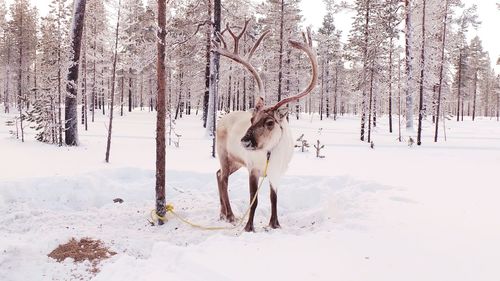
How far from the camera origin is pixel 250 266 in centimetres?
468

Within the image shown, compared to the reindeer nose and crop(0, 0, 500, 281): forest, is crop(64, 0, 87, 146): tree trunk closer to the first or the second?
crop(0, 0, 500, 281): forest

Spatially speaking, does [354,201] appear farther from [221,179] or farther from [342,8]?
[342,8]

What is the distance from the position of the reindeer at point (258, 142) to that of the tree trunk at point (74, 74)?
34.8 feet

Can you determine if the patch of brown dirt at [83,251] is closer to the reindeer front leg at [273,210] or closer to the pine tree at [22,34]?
the reindeer front leg at [273,210]

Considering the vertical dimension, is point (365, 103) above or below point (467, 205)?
above

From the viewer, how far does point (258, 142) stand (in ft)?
21.7

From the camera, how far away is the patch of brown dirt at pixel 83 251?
6363 millimetres

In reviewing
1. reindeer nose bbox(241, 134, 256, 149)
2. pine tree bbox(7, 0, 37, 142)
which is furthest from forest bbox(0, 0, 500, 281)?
pine tree bbox(7, 0, 37, 142)

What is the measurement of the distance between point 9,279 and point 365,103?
77.4 feet

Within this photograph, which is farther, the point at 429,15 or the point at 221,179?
the point at 429,15

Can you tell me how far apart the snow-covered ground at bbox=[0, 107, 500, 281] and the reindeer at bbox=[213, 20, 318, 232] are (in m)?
0.80

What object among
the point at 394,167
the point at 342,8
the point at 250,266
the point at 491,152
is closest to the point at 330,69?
the point at 342,8

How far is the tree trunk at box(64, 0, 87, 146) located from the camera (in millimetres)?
16109

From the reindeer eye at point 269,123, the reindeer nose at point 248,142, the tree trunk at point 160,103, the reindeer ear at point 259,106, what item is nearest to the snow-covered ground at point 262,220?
the tree trunk at point 160,103
